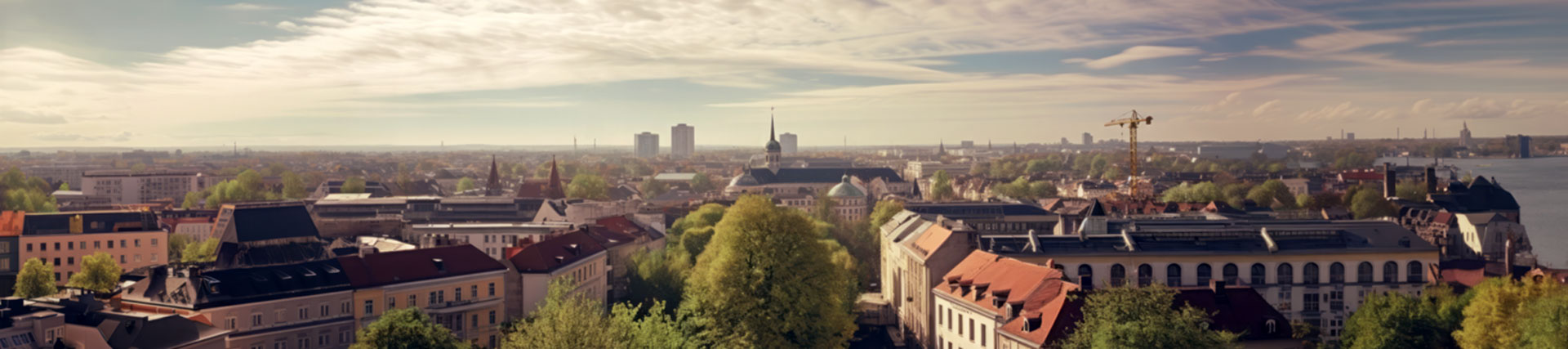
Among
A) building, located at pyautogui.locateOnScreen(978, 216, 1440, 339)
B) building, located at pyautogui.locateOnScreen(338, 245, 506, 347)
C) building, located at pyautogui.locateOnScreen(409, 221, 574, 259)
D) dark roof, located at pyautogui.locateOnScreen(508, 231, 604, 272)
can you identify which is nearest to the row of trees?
building, located at pyautogui.locateOnScreen(978, 216, 1440, 339)

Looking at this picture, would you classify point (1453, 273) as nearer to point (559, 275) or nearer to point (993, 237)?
point (993, 237)

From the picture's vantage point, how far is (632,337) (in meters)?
49.2

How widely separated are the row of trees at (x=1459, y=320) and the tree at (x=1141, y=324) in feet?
37.1

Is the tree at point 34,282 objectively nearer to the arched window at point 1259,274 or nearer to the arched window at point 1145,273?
the arched window at point 1145,273

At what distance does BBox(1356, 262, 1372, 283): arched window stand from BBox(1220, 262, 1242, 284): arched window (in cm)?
666

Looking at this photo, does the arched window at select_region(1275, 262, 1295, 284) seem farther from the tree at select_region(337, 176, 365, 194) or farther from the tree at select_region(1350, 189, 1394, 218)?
the tree at select_region(337, 176, 365, 194)

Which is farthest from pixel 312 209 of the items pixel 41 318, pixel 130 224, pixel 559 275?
pixel 41 318

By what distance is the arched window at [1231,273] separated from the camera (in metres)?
66.7

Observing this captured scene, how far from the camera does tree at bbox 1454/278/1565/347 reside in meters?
49.8

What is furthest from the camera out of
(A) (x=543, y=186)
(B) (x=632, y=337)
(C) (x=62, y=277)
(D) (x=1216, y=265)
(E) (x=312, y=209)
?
(A) (x=543, y=186)

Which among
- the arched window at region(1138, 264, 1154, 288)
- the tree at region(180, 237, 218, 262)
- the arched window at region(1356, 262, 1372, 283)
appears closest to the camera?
the arched window at region(1138, 264, 1154, 288)

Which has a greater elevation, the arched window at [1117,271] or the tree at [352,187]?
the tree at [352,187]

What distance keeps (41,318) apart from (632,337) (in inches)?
945

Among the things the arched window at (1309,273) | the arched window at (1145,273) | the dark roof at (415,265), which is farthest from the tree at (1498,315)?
the dark roof at (415,265)
